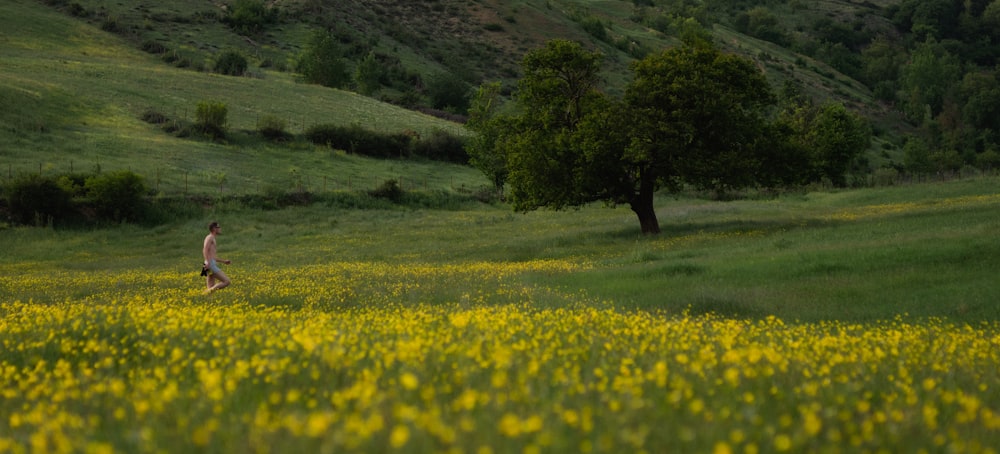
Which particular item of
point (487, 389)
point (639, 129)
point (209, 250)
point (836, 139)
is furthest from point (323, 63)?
point (487, 389)

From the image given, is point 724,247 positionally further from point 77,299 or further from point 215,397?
point 215,397

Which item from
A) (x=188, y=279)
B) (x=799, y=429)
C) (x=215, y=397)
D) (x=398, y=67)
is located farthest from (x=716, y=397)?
(x=398, y=67)

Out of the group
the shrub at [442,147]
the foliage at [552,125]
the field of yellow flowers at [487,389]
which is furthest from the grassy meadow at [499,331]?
the shrub at [442,147]

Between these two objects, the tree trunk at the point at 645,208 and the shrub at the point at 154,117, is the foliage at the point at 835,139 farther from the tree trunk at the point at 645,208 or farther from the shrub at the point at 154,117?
the shrub at the point at 154,117

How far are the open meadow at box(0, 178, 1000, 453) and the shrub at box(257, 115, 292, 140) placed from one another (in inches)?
1940

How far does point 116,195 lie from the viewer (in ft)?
149

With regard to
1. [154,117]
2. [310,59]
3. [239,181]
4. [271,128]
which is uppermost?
[310,59]

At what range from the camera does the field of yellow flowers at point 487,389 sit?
13.2ft

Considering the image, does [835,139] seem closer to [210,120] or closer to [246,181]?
[246,181]

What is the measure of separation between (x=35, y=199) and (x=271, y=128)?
29.7 m

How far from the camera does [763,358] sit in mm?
6730

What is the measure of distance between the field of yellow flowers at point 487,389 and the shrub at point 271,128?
63354 mm

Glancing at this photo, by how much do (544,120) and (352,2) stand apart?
5146 inches

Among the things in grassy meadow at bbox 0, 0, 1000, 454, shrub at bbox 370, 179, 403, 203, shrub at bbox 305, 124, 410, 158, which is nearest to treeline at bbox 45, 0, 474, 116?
shrub at bbox 305, 124, 410, 158
